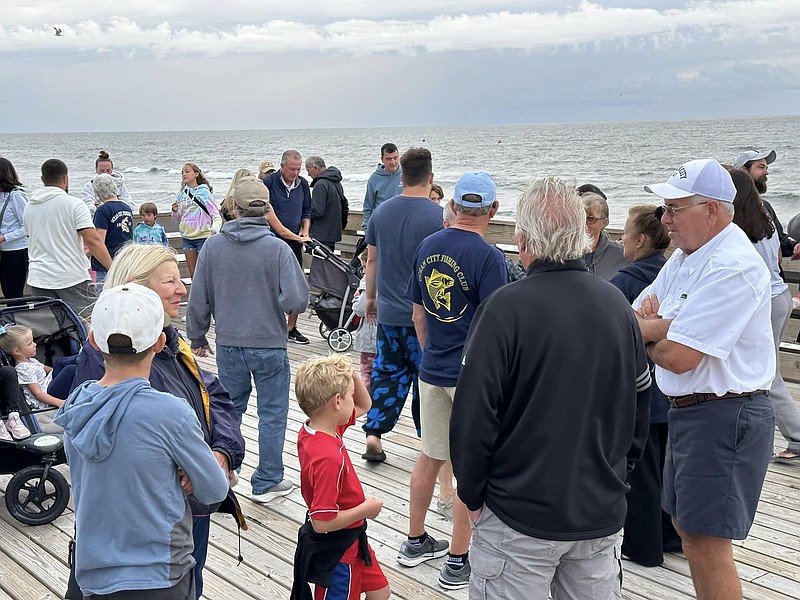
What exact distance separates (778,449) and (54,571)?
4.03m

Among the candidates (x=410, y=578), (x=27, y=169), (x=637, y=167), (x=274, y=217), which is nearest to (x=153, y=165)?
(x=27, y=169)

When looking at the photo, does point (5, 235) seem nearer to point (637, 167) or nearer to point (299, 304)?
point (299, 304)

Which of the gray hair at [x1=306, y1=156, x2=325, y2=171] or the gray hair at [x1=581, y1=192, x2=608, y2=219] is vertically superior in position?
the gray hair at [x1=581, y1=192, x2=608, y2=219]

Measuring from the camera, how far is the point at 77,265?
583 centimetres

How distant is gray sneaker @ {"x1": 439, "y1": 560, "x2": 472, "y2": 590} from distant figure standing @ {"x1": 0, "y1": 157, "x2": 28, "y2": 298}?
450cm

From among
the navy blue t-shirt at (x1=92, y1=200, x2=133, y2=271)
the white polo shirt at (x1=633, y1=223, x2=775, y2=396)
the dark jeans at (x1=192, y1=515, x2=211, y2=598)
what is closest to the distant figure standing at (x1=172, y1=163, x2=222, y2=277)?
the navy blue t-shirt at (x1=92, y1=200, x2=133, y2=271)

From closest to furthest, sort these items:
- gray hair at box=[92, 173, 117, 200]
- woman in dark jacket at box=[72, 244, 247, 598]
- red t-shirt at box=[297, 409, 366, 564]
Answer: woman in dark jacket at box=[72, 244, 247, 598], red t-shirt at box=[297, 409, 366, 564], gray hair at box=[92, 173, 117, 200]

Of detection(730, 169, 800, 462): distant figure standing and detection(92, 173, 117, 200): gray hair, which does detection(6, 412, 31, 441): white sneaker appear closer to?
detection(92, 173, 117, 200): gray hair

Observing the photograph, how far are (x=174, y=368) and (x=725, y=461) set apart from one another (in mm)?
1711

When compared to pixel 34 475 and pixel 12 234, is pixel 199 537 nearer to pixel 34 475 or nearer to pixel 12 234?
pixel 34 475

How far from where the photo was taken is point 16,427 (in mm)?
4207

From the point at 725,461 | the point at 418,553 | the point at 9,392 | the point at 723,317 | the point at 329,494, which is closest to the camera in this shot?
the point at 723,317

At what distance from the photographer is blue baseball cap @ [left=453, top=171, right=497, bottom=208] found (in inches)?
137

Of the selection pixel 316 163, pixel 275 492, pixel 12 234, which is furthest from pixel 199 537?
pixel 316 163
